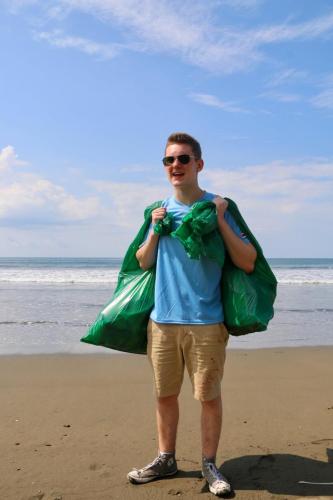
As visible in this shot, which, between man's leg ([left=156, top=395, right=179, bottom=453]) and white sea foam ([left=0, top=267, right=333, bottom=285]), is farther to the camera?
white sea foam ([left=0, top=267, right=333, bottom=285])

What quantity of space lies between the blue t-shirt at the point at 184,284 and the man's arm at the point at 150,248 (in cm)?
5

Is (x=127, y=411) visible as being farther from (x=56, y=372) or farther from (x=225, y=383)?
(x=56, y=372)

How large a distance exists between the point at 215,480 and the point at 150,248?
142 cm

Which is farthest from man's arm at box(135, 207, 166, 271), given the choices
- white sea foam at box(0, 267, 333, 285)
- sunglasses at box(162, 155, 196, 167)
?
white sea foam at box(0, 267, 333, 285)

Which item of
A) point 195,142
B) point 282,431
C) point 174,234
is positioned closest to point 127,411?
point 282,431

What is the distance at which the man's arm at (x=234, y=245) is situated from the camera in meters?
A: 2.96

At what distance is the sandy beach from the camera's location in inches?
119

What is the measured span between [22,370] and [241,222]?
12.5 feet

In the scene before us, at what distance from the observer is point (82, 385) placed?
524 cm

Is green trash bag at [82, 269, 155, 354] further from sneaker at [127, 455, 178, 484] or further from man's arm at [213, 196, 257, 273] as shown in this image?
sneaker at [127, 455, 178, 484]

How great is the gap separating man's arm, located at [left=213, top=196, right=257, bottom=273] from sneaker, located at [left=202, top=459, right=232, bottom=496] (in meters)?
1.19

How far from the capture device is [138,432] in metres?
3.91

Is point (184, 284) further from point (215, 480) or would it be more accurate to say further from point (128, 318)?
point (215, 480)

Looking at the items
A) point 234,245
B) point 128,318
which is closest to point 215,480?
point 128,318
